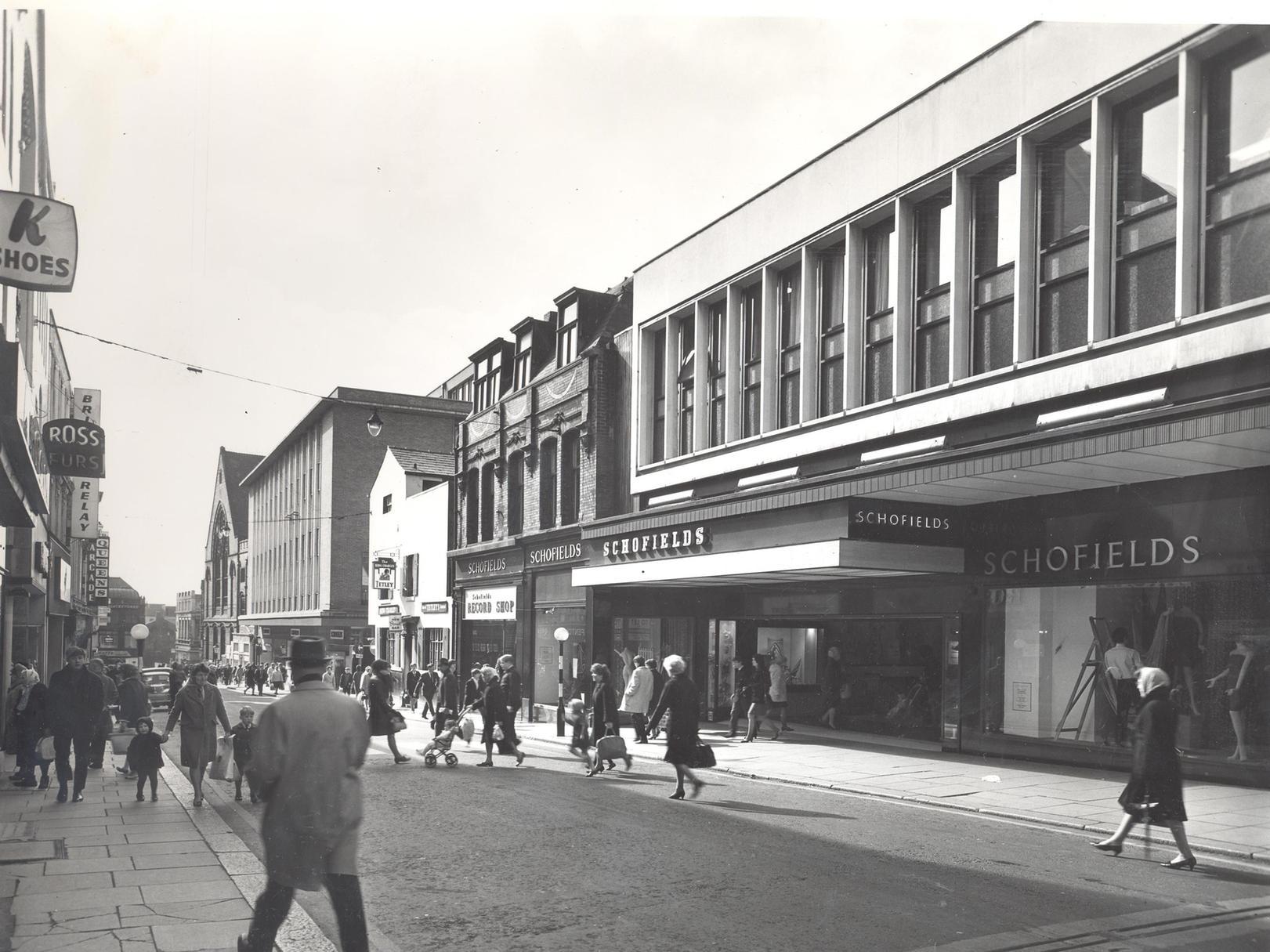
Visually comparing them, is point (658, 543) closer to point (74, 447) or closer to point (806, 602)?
point (806, 602)

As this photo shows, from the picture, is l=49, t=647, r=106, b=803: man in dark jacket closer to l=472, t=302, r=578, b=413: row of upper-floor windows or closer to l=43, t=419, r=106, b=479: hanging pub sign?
l=43, t=419, r=106, b=479: hanging pub sign

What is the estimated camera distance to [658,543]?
21.6 meters

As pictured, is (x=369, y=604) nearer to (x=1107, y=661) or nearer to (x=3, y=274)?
(x=1107, y=661)

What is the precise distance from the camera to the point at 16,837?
9820mm

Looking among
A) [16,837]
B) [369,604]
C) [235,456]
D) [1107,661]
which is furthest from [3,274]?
[235,456]

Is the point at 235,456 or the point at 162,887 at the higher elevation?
the point at 235,456

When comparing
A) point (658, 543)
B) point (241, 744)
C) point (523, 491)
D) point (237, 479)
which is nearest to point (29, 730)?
point (241, 744)

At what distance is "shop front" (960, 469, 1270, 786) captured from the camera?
1280 centimetres

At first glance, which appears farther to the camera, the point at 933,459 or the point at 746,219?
the point at 746,219

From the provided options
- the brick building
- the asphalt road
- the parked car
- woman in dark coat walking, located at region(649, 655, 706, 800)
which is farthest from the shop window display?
the parked car

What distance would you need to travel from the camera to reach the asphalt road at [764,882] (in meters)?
6.49

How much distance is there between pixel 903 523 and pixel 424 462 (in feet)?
95.4

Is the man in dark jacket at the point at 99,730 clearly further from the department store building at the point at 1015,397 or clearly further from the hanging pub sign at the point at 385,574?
the hanging pub sign at the point at 385,574

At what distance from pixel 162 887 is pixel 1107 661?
40.6ft
